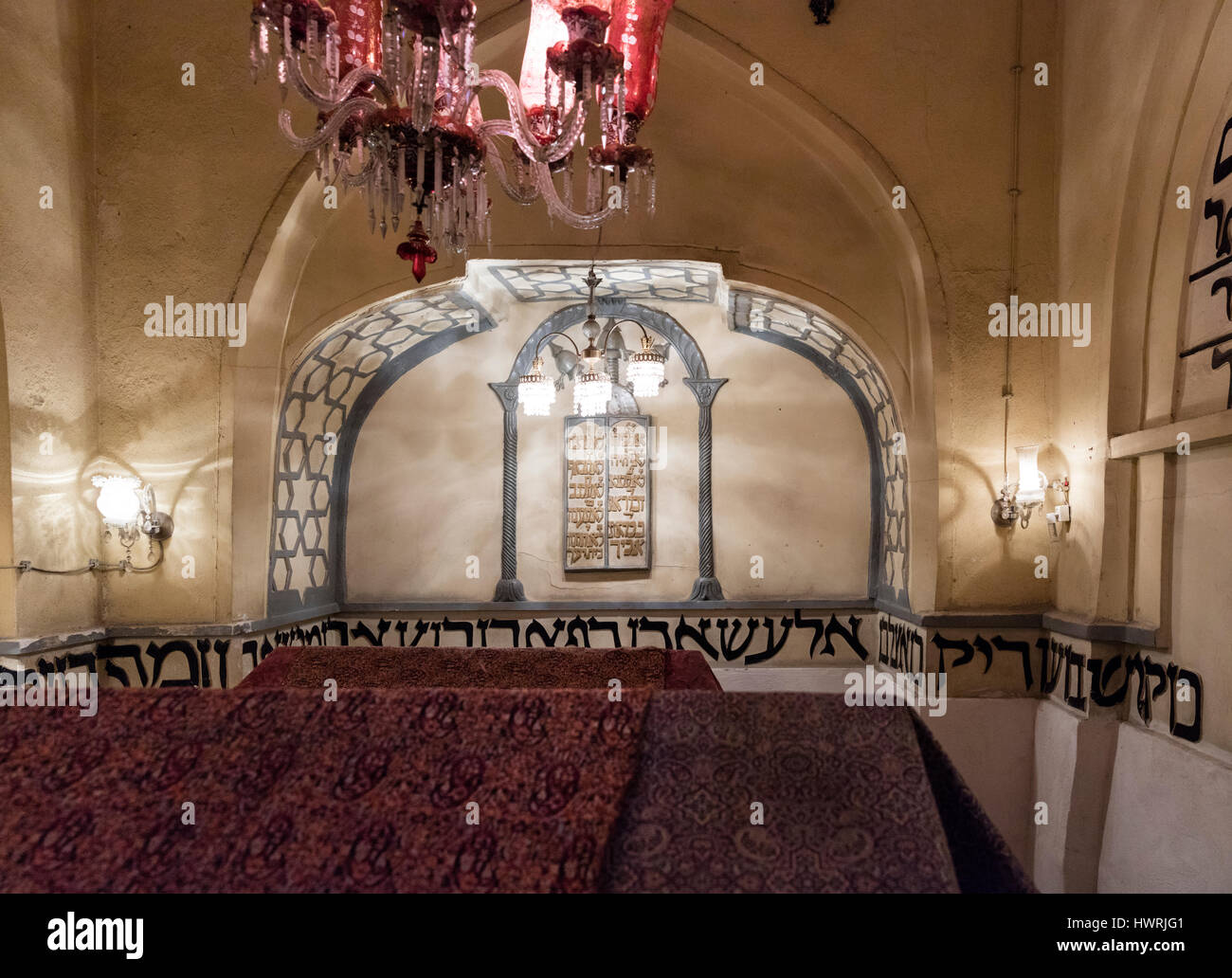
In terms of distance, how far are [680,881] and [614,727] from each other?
35 cm

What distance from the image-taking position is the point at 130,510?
465cm

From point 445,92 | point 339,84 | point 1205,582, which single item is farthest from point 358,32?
point 1205,582

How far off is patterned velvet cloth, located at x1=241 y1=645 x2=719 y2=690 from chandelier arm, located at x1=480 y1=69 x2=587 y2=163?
2587 millimetres

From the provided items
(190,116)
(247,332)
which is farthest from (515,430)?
(190,116)

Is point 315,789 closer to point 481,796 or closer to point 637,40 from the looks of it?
point 481,796

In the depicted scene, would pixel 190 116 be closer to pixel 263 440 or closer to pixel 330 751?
pixel 263 440

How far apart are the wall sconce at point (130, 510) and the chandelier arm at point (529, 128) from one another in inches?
134

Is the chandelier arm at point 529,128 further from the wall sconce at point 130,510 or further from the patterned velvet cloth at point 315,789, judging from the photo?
the wall sconce at point 130,510

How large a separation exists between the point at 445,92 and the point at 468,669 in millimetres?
2828

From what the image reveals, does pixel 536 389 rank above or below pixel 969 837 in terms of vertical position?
above

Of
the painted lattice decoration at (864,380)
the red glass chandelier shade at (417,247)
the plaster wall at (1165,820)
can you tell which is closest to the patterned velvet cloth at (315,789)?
the red glass chandelier shade at (417,247)

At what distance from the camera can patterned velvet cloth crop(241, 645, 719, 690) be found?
13.5 ft

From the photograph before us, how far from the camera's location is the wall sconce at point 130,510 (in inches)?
181

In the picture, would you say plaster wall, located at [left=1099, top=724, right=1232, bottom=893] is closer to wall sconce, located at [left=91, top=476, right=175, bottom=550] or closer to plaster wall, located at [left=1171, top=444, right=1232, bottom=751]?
plaster wall, located at [left=1171, top=444, right=1232, bottom=751]
